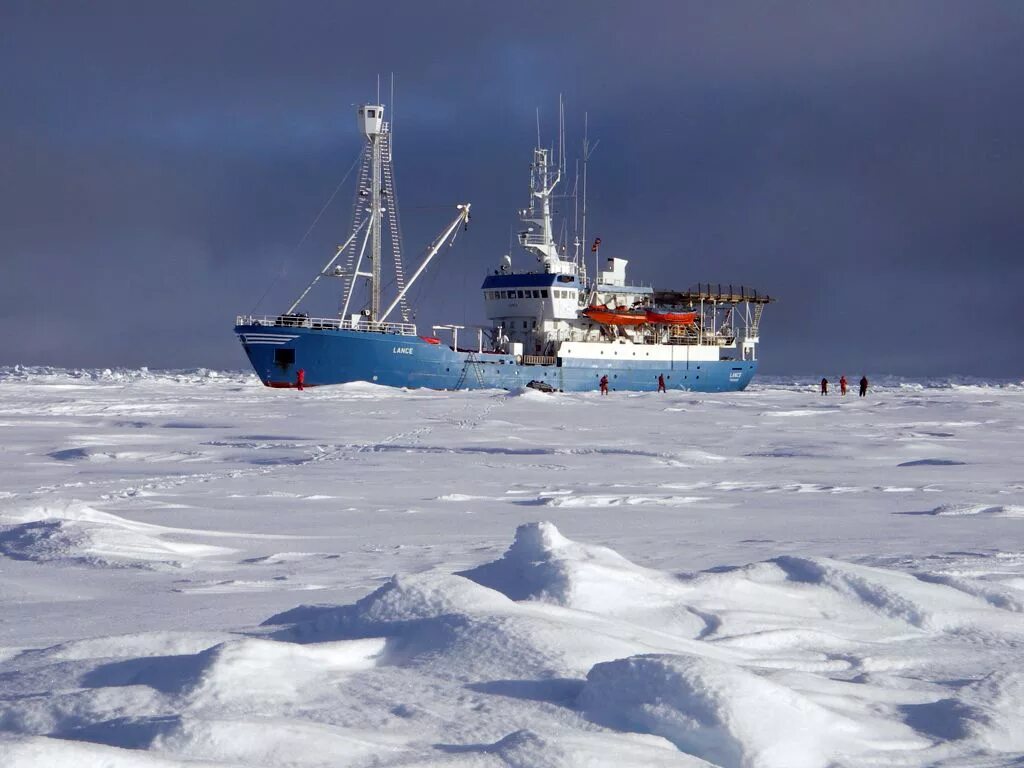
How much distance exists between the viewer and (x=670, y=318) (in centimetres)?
4719

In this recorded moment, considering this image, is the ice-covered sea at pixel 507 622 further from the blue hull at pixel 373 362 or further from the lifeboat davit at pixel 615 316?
the lifeboat davit at pixel 615 316

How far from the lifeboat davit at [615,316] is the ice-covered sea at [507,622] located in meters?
35.0

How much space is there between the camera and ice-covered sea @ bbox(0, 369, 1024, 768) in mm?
2410

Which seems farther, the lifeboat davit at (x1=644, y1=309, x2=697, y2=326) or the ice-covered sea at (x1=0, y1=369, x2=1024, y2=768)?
the lifeboat davit at (x1=644, y1=309, x2=697, y2=326)

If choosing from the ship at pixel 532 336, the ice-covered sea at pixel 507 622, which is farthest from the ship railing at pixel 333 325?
the ice-covered sea at pixel 507 622

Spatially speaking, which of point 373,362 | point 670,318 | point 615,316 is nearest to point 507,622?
point 373,362

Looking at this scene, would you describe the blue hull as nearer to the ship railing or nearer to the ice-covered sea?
the ship railing

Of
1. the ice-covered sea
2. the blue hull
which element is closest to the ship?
the blue hull

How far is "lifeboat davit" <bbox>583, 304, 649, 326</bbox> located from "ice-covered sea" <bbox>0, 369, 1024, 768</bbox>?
35028 millimetres

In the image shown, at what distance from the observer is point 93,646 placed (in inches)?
125

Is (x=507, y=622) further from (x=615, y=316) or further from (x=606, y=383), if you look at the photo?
(x=615, y=316)

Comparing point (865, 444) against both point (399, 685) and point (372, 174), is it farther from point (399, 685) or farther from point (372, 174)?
point (372, 174)

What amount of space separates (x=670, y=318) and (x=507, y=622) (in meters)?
44.9

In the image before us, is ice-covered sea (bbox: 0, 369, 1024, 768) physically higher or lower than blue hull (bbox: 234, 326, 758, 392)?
lower
